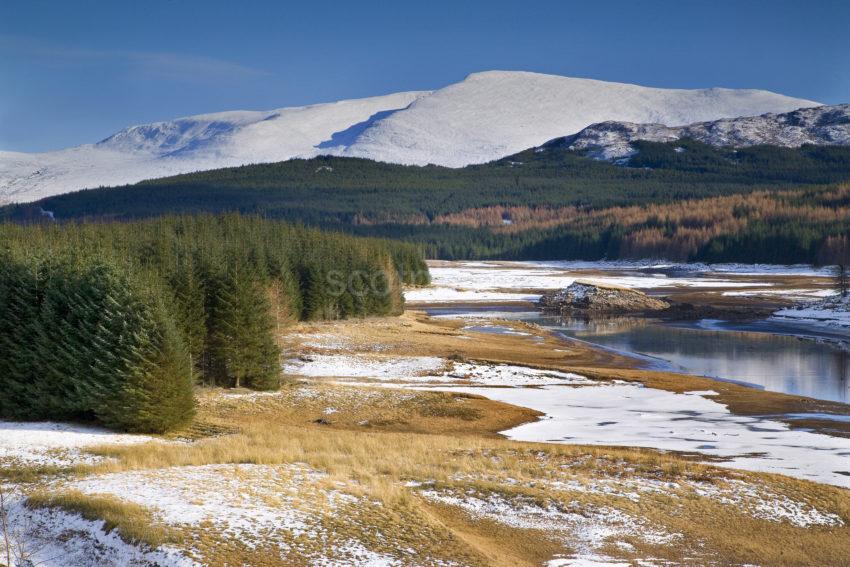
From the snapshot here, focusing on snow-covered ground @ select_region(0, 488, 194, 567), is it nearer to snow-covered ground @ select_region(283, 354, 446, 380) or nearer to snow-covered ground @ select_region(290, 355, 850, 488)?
snow-covered ground @ select_region(290, 355, 850, 488)

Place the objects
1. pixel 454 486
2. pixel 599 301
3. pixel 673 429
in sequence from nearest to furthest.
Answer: pixel 454 486, pixel 673 429, pixel 599 301

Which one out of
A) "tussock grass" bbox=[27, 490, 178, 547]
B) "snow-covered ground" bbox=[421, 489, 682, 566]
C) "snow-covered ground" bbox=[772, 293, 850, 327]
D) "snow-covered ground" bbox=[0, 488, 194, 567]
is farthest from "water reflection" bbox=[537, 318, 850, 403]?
"snow-covered ground" bbox=[0, 488, 194, 567]

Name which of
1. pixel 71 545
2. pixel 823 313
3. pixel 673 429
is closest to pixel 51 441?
pixel 71 545

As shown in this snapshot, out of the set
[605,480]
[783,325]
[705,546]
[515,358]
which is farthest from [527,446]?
[783,325]

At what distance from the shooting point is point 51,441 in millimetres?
25359

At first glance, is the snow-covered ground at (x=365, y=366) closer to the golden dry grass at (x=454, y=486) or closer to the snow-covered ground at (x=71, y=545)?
the golden dry grass at (x=454, y=486)

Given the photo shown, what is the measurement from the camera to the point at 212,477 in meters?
20.6

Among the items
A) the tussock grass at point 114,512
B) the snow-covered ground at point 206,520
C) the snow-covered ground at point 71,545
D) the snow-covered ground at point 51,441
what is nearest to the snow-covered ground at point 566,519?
the snow-covered ground at point 206,520

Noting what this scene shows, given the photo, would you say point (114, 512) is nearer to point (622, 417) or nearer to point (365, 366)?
point (622, 417)

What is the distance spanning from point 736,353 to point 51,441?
167ft

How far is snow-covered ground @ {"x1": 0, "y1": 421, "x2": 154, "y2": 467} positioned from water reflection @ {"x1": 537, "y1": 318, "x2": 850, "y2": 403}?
115ft

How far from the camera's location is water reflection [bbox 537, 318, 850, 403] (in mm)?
50344

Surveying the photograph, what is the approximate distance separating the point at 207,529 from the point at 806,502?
1505 cm

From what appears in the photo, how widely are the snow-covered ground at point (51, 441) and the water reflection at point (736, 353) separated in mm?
35008
